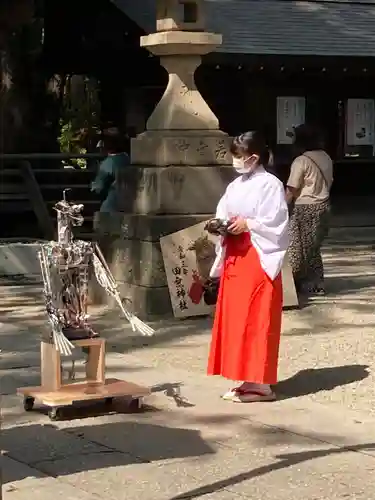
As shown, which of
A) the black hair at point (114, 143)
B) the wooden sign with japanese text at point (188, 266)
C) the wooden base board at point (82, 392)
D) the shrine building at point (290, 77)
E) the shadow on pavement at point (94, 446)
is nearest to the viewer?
the shadow on pavement at point (94, 446)

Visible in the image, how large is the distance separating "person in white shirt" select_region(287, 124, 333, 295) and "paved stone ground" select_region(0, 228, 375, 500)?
1412 millimetres

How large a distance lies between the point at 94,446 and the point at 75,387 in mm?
736

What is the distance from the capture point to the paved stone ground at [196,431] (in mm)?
4984

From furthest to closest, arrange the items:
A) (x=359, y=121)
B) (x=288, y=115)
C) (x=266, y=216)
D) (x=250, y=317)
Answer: (x=359, y=121) → (x=288, y=115) → (x=250, y=317) → (x=266, y=216)

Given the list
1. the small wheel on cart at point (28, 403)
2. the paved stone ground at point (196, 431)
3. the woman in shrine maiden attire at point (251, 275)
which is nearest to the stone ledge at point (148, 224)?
the paved stone ground at point (196, 431)

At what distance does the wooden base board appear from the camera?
19.7 ft

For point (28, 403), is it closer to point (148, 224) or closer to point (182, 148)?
point (148, 224)

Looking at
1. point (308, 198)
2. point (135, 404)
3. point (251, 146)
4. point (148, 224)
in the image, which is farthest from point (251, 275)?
point (308, 198)

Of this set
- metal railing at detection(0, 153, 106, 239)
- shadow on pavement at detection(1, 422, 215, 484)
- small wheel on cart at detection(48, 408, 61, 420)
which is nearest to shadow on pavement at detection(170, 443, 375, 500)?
shadow on pavement at detection(1, 422, 215, 484)

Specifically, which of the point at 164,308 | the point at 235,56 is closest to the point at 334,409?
the point at 164,308

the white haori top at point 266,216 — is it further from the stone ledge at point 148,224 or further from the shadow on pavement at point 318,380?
the stone ledge at point 148,224

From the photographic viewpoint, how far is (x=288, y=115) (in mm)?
19891

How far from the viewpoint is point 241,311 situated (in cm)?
653

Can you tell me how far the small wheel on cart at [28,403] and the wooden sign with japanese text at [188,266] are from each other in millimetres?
3102
